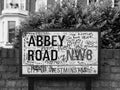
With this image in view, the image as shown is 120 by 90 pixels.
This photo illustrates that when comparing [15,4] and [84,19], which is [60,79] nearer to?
[84,19]

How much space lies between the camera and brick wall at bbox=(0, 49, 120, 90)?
15.3 ft

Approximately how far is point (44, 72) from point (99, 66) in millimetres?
1279

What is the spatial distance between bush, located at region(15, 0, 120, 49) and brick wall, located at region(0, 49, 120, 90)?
1.69 metres

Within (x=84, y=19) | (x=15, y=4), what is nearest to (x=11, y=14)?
(x=15, y=4)

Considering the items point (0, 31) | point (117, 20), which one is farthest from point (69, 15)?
point (0, 31)

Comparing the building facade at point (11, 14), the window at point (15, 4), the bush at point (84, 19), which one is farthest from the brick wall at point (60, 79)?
the window at point (15, 4)

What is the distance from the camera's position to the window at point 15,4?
17672mm

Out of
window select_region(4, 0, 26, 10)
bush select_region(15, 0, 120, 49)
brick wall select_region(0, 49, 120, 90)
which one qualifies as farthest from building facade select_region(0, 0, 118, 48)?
brick wall select_region(0, 49, 120, 90)

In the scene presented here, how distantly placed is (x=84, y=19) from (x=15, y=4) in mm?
12441

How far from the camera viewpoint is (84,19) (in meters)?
6.54

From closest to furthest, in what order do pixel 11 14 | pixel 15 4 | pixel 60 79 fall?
pixel 60 79
pixel 11 14
pixel 15 4

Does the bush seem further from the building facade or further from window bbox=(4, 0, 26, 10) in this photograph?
window bbox=(4, 0, 26, 10)

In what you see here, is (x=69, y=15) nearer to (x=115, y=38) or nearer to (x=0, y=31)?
(x=115, y=38)

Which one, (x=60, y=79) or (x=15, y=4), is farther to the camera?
(x=15, y=4)
